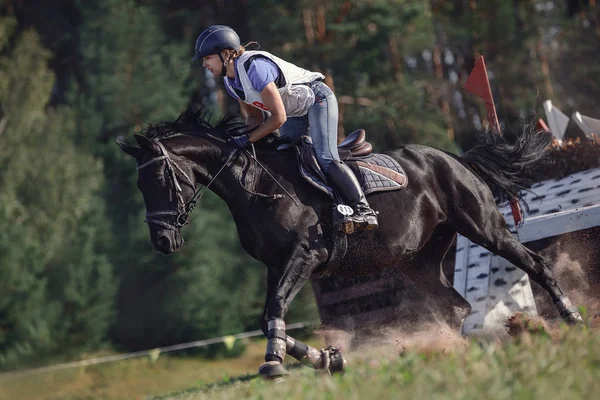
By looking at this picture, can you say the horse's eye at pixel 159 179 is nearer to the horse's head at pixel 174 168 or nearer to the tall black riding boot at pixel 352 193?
the horse's head at pixel 174 168

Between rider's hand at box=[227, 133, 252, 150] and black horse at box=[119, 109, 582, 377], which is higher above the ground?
rider's hand at box=[227, 133, 252, 150]

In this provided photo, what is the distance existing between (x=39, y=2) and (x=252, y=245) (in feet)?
68.1

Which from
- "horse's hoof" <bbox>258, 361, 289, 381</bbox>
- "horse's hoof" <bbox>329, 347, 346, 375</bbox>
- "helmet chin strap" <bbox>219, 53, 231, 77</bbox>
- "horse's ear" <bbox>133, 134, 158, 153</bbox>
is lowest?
"horse's hoof" <bbox>329, 347, 346, 375</bbox>

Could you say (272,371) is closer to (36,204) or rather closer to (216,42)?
(216,42)

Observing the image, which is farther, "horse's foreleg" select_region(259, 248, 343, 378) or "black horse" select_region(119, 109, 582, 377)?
"black horse" select_region(119, 109, 582, 377)

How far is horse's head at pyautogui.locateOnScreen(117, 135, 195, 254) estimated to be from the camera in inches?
215

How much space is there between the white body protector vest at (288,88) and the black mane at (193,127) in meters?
0.35

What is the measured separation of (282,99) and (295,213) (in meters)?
0.79

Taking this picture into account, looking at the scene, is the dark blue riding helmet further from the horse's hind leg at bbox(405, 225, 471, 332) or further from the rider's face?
the horse's hind leg at bbox(405, 225, 471, 332)

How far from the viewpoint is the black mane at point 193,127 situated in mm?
5859

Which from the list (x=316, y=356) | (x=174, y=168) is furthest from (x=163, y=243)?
(x=316, y=356)

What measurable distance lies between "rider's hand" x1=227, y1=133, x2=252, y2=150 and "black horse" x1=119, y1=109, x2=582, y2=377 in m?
0.05

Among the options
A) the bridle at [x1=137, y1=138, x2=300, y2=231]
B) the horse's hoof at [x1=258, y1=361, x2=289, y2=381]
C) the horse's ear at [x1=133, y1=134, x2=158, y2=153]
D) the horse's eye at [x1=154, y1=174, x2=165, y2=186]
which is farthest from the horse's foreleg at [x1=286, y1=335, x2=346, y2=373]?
the horse's ear at [x1=133, y1=134, x2=158, y2=153]

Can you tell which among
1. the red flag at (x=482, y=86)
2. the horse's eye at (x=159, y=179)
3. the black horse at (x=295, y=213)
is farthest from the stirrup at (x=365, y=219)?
the red flag at (x=482, y=86)
